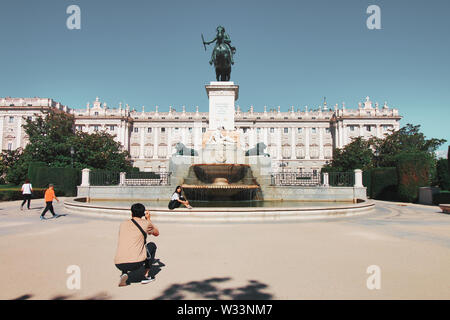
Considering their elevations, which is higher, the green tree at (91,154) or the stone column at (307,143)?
the stone column at (307,143)

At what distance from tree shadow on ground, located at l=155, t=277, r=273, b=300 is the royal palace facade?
80.2 metres

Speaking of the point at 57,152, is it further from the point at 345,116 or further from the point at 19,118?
the point at 345,116

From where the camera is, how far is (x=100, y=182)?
69.2 feet

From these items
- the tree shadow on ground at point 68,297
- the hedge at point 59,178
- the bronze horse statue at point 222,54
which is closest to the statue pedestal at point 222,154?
the bronze horse statue at point 222,54

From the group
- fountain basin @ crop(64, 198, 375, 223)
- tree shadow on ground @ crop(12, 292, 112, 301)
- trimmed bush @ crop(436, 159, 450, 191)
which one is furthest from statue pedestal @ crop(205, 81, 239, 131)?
trimmed bush @ crop(436, 159, 450, 191)

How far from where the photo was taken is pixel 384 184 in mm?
23766

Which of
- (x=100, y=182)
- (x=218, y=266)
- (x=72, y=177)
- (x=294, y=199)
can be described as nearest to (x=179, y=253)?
(x=218, y=266)

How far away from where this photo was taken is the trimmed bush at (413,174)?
1966 centimetres

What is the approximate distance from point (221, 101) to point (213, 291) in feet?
52.7

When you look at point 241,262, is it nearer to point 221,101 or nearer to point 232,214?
point 232,214

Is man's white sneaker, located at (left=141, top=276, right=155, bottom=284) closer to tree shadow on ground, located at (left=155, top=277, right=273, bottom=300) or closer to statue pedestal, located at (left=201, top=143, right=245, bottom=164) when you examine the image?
tree shadow on ground, located at (left=155, top=277, right=273, bottom=300)

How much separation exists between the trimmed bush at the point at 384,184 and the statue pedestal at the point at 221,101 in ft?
45.9

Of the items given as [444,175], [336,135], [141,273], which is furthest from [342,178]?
[336,135]

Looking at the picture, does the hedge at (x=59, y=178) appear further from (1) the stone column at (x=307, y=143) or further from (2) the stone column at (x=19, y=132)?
(1) the stone column at (x=307, y=143)
